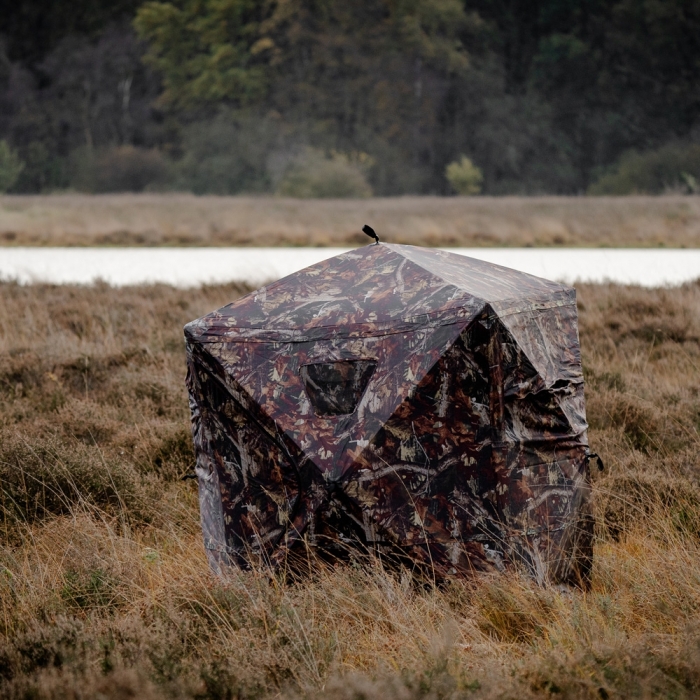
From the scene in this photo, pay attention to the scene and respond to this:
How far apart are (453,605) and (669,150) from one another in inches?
2025

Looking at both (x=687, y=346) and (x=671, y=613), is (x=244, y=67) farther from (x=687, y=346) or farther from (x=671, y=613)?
(x=671, y=613)

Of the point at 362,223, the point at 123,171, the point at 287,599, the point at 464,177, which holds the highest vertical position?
the point at 123,171

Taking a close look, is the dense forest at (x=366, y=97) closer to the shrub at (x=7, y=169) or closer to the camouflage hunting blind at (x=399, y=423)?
the shrub at (x=7, y=169)

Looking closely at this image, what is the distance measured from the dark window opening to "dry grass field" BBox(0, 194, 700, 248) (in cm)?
2044

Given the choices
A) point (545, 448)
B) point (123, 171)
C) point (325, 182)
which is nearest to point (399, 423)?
point (545, 448)

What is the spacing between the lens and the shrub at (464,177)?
5281 centimetres

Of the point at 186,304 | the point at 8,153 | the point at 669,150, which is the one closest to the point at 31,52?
the point at 8,153

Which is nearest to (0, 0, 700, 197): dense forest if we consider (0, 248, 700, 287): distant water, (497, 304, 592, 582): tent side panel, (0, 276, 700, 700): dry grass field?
(0, 248, 700, 287): distant water

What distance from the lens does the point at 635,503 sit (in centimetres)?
505

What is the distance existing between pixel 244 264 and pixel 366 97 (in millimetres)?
40470

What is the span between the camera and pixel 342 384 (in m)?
3.73

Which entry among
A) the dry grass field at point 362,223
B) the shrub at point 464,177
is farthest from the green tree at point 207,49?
the dry grass field at point 362,223

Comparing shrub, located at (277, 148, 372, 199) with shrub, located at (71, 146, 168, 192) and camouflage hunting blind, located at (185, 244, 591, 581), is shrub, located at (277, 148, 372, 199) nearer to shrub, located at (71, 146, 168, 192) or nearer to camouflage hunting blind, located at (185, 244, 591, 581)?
shrub, located at (71, 146, 168, 192)

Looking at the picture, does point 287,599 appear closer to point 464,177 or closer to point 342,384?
point 342,384
